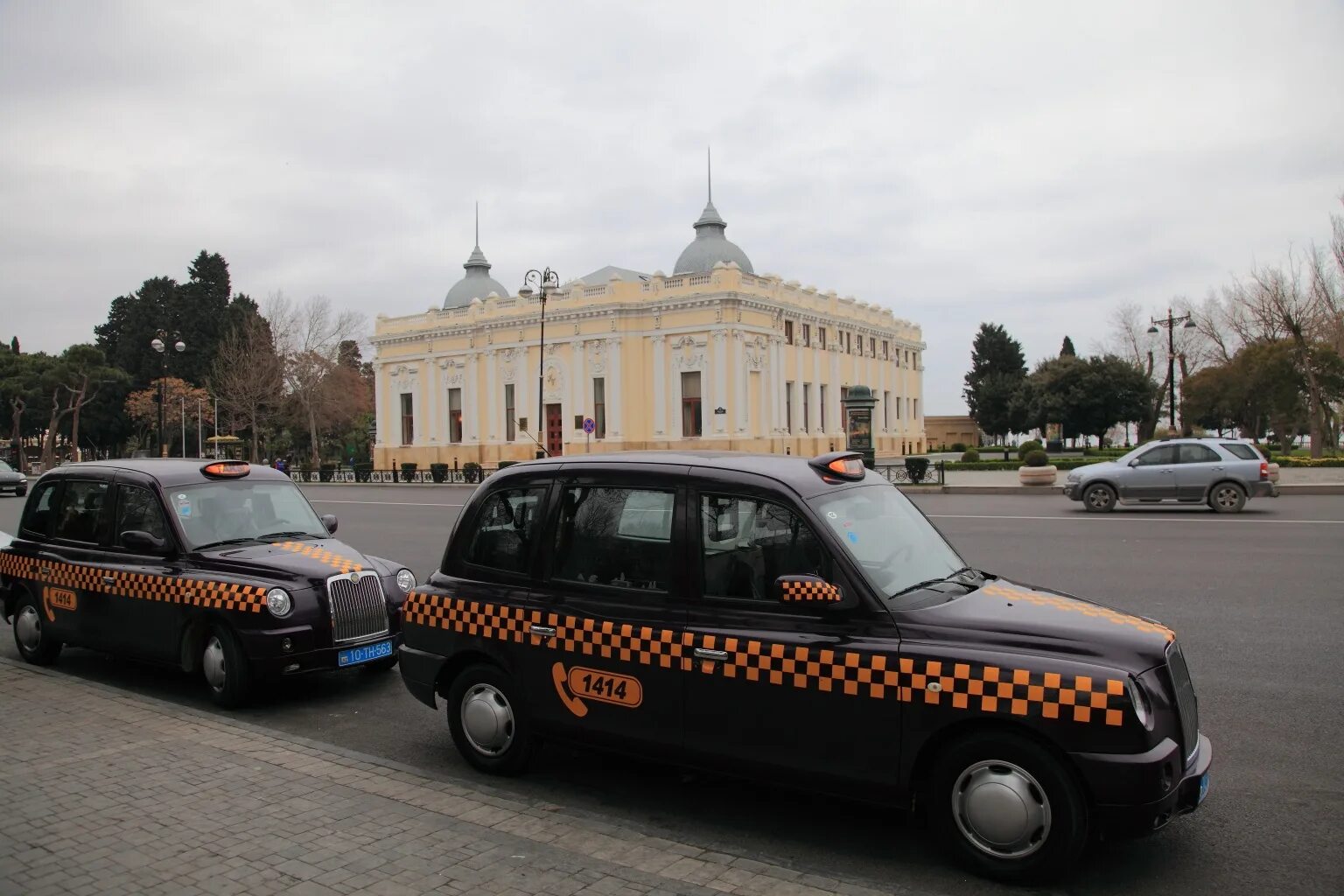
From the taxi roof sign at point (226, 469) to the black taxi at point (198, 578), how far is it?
1 cm

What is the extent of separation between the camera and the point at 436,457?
60.4 meters

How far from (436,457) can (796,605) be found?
58.2 m

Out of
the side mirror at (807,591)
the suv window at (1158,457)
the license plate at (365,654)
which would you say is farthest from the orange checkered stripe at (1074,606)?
A: the suv window at (1158,457)

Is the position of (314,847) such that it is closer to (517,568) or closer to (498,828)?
(498,828)

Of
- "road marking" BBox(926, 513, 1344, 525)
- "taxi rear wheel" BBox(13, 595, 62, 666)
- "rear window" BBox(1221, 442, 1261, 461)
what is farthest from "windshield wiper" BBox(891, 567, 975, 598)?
"rear window" BBox(1221, 442, 1261, 461)

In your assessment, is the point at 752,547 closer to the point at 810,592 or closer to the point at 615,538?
the point at 810,592

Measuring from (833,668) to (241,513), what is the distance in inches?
221

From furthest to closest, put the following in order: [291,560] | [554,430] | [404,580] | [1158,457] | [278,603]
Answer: [554,430], [1158,457], [404,580], [291,560], [278,603]

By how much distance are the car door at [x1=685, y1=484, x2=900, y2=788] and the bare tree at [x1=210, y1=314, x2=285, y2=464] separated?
63.0 meters

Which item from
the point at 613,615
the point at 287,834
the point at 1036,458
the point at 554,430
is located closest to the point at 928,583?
the point at 613,615

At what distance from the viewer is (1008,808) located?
3850 mm

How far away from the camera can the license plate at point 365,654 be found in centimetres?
688

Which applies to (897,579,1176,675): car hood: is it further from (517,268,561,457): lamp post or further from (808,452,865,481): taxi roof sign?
(517,268,561,457): lamp post

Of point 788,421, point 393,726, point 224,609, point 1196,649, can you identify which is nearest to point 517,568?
point 393,726
